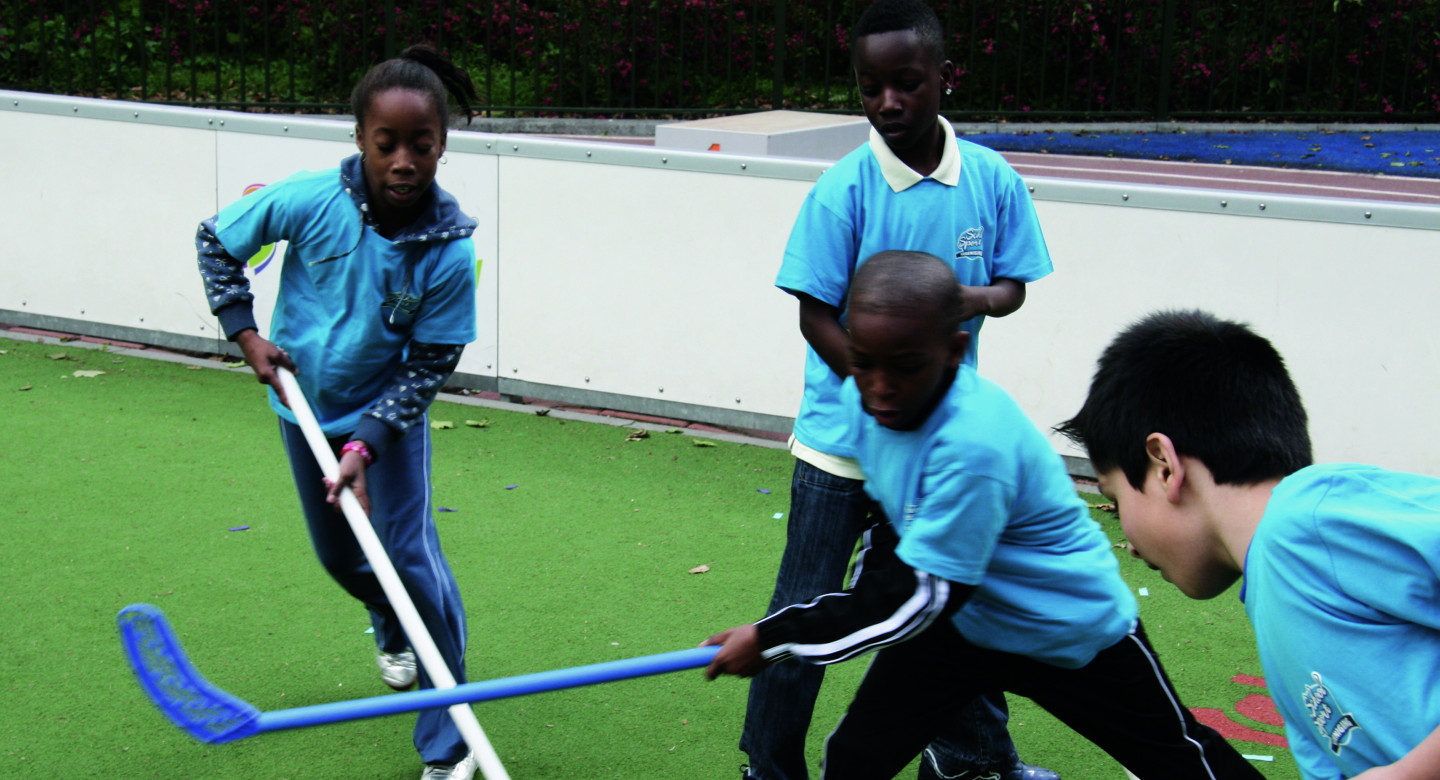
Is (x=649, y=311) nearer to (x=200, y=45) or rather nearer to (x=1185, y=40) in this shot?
(x=1185, y=40)

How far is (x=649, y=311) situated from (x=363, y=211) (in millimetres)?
3152

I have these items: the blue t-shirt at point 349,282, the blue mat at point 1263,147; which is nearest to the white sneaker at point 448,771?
the blue t-shirt at point 349,282

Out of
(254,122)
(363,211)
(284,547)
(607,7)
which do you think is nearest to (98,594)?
(284,547)

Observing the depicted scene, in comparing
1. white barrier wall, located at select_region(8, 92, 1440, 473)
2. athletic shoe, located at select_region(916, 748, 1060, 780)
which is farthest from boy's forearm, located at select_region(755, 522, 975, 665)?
white barrier wall, located at select_region(8, 92, 1440, 473)

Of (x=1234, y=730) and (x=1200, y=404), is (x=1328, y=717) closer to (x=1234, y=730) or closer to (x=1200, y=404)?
(x=1200, y=404)

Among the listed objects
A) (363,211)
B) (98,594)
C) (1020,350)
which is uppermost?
(363,211)

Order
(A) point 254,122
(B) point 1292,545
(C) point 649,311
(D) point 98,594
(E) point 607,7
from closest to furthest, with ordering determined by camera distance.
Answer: (B) point 1292,545, (D) point 98,594, (C) point 649,311, (A) point 254,122, (E) point 607,7

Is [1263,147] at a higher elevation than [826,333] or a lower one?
higher

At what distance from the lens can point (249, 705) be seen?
8.48 ft

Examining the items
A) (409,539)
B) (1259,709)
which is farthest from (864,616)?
(1259,709)

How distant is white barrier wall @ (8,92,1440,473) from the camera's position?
5.06 metres

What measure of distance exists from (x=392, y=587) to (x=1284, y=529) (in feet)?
5.92

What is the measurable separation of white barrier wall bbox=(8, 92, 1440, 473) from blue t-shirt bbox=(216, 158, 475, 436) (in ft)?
9.32

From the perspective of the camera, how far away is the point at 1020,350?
18.2ft
